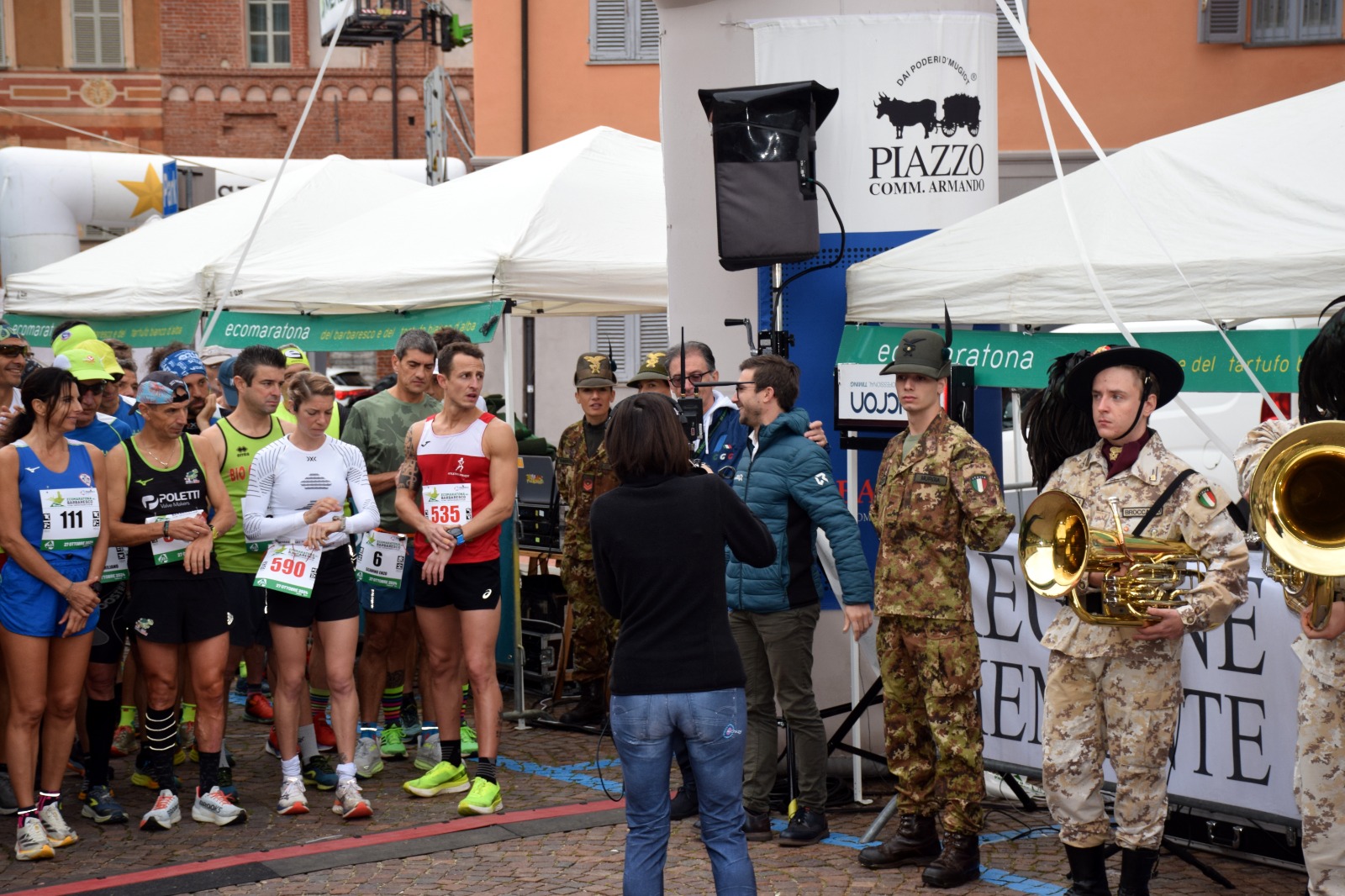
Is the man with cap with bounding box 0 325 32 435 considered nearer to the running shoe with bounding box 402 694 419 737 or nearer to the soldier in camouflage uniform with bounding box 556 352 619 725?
the running shoe with bounding box 402 694 419 737

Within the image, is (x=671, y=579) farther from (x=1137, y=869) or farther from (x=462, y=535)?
(x=462, y=535)

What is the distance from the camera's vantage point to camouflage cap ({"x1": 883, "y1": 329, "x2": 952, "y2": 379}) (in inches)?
227

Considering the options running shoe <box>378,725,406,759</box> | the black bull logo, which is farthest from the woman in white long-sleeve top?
the black bull logo

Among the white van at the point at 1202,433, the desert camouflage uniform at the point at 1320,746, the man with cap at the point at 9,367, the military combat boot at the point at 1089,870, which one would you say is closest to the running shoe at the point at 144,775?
the man with cap at the point at 9,367

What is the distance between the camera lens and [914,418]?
5.87 meters

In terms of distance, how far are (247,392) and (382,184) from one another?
712 centimetres

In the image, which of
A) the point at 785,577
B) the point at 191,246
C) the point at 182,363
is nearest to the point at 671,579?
the point at 785,577

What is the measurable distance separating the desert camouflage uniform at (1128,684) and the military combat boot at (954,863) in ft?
2.09

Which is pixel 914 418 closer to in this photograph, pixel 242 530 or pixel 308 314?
pixel 242 530

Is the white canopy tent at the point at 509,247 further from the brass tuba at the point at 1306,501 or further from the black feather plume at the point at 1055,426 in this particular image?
the brass tuba at the point at 1306,501

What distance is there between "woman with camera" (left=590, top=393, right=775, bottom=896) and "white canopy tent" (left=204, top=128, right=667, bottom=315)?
433 centimetres

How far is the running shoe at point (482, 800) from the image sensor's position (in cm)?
682

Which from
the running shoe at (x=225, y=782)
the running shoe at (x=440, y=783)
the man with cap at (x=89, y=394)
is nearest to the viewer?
the man with cap at (x=89, y=394)

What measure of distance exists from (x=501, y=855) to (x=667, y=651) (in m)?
2.12
